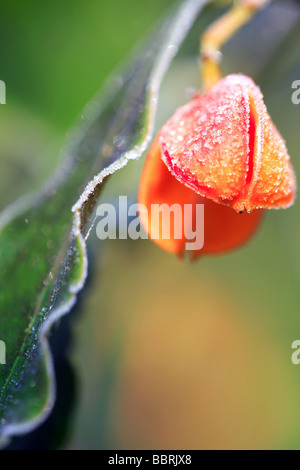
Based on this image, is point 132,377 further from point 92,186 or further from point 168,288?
point 92,186

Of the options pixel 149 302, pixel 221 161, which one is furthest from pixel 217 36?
pixel 149 302

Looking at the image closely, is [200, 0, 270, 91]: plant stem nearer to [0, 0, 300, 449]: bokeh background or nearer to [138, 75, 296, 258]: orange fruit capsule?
[138, 75, 296, 258]: orange fruit capsule

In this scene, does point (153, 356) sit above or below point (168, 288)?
below

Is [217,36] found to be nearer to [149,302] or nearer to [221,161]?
[221,161]

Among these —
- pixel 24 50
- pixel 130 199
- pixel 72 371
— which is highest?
pixel 24 50

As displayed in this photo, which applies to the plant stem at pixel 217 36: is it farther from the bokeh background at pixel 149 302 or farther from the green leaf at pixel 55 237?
the bokeh background at pixel 149 302

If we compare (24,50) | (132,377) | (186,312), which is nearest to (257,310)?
(186,312)
